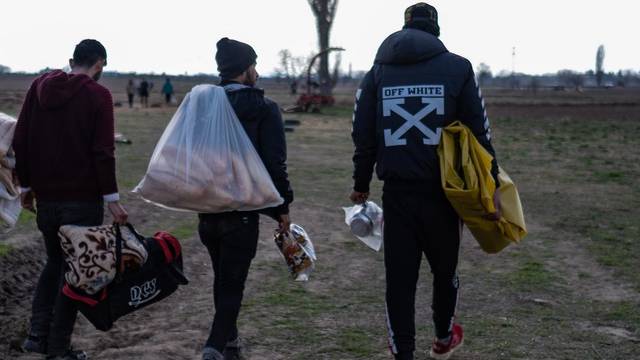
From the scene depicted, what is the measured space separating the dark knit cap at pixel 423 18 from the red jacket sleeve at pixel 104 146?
1.63 meters

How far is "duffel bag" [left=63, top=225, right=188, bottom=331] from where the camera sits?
14.3 feet

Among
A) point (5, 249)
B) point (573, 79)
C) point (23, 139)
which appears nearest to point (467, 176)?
point (23, 139)

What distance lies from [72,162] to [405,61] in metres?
1.81

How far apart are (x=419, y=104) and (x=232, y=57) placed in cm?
103

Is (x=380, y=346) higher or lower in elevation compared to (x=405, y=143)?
lower

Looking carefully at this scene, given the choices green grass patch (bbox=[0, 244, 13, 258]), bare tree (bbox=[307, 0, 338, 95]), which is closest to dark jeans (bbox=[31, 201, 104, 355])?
green grass patch (bbox=[0, 244, 13, 258])

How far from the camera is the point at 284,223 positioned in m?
4.59

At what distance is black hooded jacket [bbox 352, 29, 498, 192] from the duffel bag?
4.13 feet

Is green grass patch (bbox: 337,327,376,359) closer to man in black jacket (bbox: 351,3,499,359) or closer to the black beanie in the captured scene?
man in black jacket (bbox: 351,3,499,359)

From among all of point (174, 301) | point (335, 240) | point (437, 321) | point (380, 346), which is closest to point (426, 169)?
point (437, 321)

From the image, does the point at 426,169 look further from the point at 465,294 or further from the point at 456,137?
the point at 465,294

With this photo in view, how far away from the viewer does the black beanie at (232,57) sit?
4.46 meters

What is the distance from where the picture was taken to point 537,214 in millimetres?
10312

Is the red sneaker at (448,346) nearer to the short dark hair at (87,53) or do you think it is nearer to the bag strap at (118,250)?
the bag strap at (118,250)
